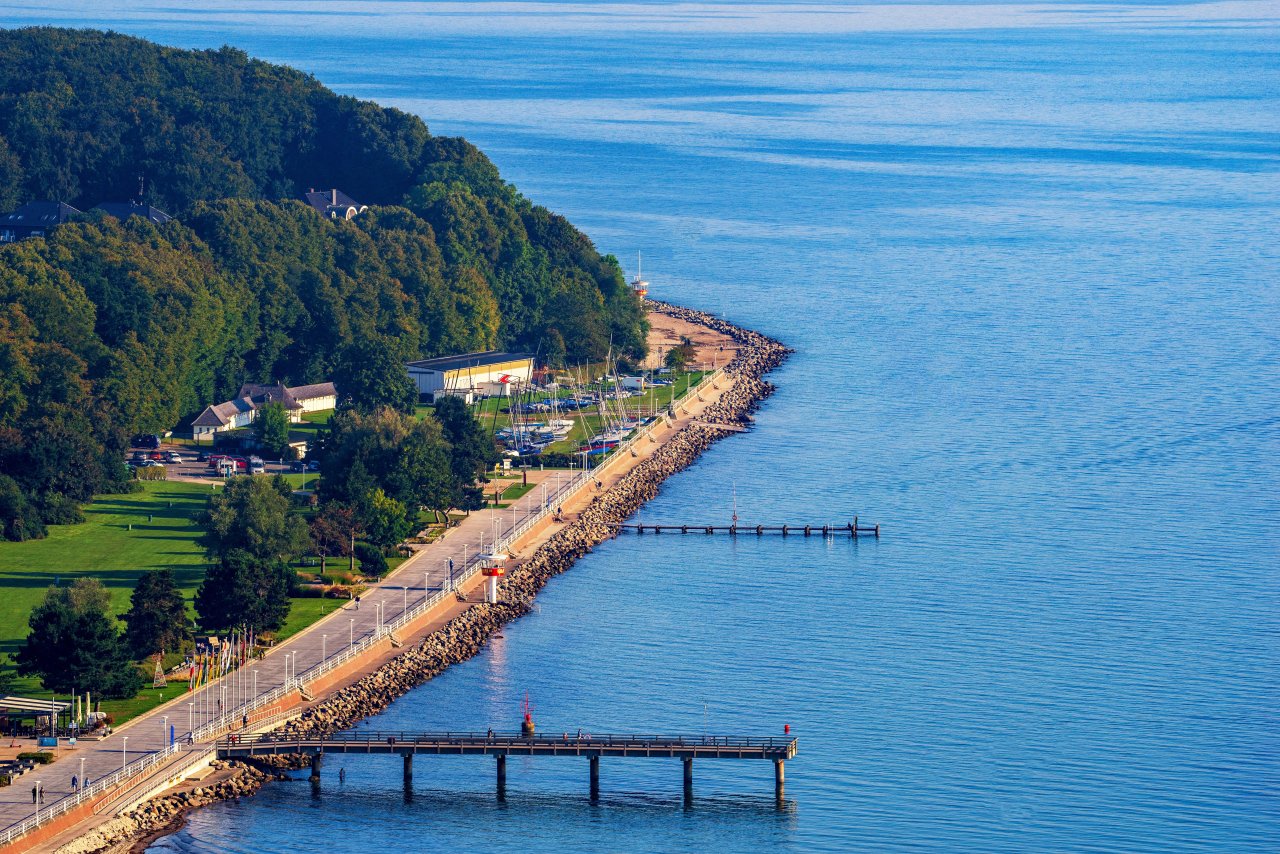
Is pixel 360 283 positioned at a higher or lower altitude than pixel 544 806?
higher

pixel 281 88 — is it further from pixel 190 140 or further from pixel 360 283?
pixel 360 283

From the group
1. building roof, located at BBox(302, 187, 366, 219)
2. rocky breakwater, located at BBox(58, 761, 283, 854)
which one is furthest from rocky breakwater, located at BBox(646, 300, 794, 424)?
rocky breakwater, located at BBox(58, 761, 283, 854)

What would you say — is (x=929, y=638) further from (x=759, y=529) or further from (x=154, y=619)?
(x=154, y=619)

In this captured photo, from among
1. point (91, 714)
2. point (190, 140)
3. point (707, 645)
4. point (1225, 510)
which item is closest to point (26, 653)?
point (91, 714)

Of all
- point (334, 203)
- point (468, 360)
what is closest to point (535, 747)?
point (468, 360)

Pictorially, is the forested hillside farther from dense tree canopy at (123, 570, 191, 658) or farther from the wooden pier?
→ the wooden pier

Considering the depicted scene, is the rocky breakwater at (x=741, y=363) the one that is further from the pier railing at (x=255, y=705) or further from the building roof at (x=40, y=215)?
the building roof at (x=40, y=215)
